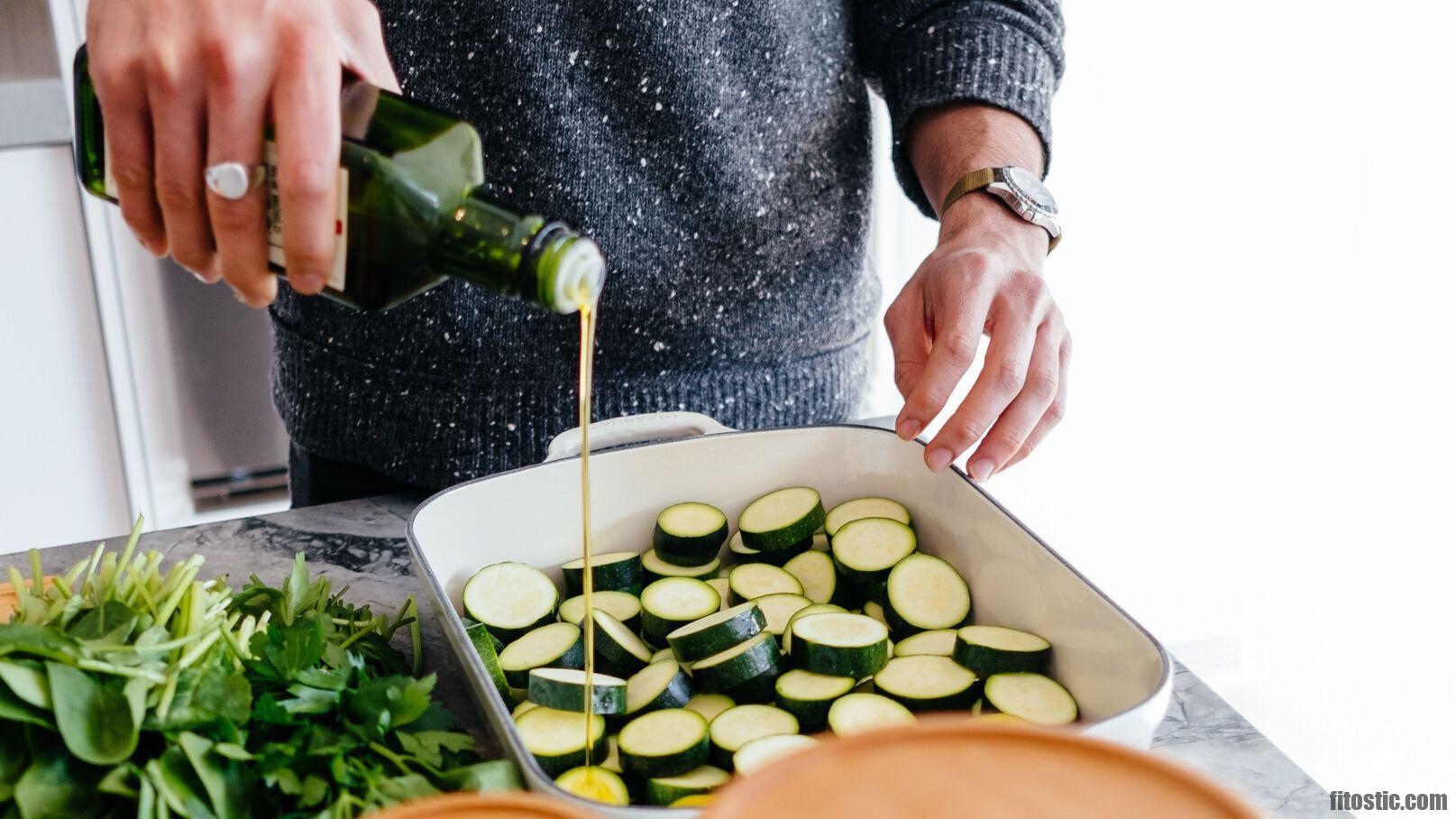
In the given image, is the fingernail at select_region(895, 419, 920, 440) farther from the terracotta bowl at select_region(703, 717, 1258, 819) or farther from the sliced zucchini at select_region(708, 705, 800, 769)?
the terracotta bowl at select_region(703, 717, 1258, 819)

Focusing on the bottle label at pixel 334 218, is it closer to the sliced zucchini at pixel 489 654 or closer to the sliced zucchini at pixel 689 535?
the sliced zucchini at pixel 489 654

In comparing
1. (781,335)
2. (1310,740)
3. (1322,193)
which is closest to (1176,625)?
(1310,740)

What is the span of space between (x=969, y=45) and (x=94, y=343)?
1637 millimetres

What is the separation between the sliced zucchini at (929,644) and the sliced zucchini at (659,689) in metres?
0.18

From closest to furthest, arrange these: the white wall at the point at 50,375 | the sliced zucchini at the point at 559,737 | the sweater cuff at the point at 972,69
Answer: the sliced zucchini at the point at 559,737 → the sweater cuff at the point at 972,69 → the white wall at the point at 50,375

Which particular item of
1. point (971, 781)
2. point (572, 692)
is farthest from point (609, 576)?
point (971, 781)

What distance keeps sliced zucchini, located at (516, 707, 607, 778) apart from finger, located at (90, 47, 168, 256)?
1.40 ft

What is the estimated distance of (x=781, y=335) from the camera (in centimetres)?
132

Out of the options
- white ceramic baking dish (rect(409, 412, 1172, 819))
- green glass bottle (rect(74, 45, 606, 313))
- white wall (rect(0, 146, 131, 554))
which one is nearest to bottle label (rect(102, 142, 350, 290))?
green glass bottle (rect(74, 45, 606, 313))

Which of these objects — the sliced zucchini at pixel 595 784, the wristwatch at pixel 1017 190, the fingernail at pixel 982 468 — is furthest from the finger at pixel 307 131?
the wristwatch at pixel 1017 190

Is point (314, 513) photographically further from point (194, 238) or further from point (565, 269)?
point (565, 269)

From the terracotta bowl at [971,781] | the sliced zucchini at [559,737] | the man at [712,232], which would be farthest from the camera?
the man at [712,232]

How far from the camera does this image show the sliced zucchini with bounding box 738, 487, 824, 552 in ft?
3.54

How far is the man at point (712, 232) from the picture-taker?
1.12 metres
